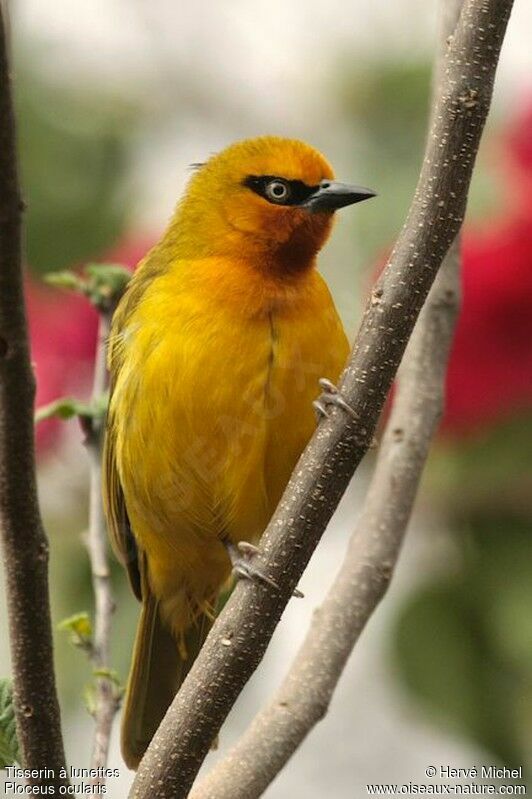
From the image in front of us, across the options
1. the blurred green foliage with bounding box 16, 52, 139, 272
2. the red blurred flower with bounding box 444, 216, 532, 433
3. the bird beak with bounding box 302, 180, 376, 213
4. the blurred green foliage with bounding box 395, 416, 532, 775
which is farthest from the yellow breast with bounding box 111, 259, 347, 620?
the blurred green foliage with bounding box 16, 52, 139, 272

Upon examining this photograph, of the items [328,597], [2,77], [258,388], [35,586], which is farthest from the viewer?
[258,388]

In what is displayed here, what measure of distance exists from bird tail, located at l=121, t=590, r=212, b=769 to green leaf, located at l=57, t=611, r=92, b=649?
0.59 metres

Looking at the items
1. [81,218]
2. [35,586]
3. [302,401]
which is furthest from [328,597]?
[81,218]

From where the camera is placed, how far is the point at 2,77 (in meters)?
1.76

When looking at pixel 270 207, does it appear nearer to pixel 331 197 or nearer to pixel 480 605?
pixel 331 197

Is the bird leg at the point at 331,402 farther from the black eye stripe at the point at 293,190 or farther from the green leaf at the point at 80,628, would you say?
the black eye stripe at the point at 293,190

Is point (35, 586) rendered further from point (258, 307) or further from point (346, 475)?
point (258, 307)

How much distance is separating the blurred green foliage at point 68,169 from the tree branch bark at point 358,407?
205 cm

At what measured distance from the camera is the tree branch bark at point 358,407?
215 centimetres

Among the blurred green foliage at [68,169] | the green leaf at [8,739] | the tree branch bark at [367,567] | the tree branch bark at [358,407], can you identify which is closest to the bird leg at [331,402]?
the tree branch bark at [358,407]

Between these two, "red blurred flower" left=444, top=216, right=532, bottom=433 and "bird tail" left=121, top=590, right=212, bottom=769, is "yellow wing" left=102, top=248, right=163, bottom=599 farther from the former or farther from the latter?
"red blurred flower" left=444, top=216, right=532, bottom=433

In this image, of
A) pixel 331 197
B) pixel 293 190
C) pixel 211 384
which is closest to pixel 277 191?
pixel 293 190

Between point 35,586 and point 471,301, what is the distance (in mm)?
1939

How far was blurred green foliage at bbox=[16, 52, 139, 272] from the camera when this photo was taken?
163 inches
